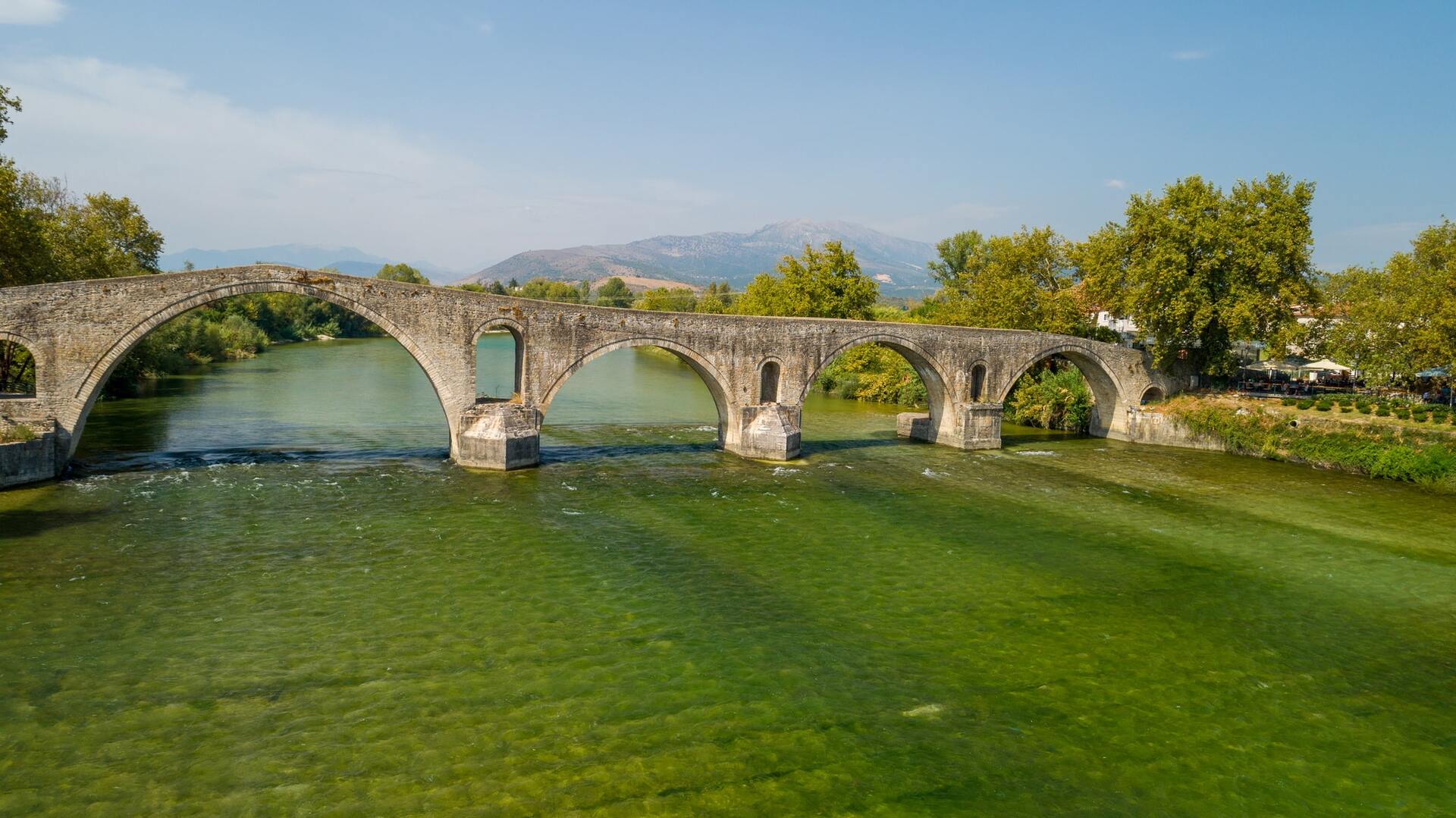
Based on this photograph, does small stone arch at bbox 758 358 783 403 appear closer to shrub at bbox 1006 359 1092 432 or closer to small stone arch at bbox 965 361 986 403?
small stone arch at bbox 965 361 986 403

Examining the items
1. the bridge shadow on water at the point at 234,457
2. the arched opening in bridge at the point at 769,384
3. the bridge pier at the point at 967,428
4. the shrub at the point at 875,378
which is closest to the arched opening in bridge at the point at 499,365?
the bridge shadow on water at the point at 234,457

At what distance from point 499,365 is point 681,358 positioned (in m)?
43.8

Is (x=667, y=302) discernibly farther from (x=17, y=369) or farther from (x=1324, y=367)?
(x=17, y=369)

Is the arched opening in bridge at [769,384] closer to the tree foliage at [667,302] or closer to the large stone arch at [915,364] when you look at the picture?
the large stone arch at [915,364]

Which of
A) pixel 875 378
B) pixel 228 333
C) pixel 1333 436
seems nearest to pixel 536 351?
pixel 875 378

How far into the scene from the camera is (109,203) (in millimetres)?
41281

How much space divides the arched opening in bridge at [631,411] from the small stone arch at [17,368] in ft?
47.9

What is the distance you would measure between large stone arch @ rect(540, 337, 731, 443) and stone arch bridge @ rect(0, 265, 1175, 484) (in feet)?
0.28

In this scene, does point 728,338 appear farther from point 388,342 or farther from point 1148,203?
point 388,342

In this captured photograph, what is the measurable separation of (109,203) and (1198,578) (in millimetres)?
49712

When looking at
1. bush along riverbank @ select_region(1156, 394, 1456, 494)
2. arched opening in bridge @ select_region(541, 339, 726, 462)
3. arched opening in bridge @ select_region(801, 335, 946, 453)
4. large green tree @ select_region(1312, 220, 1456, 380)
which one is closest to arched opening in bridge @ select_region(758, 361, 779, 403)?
arched opening in bridge @ select_region(801, 335, 946, 453)

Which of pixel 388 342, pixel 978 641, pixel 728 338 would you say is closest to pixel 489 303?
pixel 728 338

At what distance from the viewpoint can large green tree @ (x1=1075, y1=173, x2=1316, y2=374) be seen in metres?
38.9

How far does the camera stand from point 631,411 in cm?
4716
